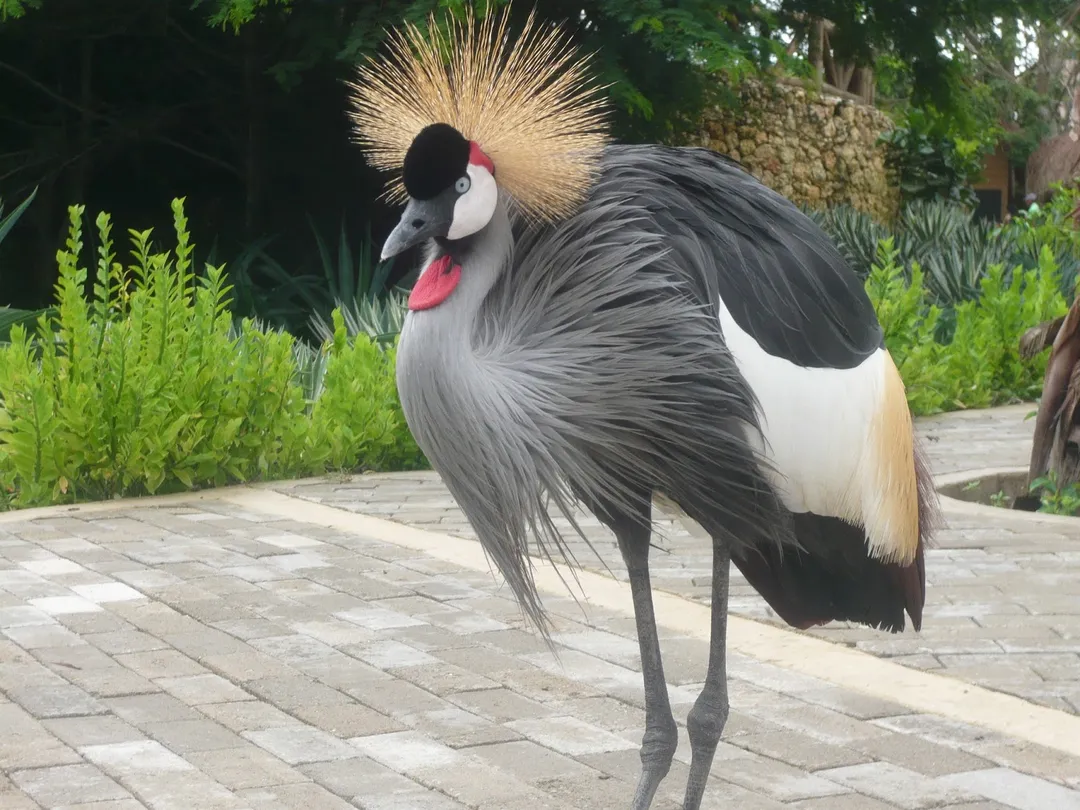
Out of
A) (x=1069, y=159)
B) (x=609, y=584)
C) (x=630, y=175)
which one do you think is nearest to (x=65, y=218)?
(x=609, y=584)

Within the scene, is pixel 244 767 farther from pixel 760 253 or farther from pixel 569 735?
pixel 760 253

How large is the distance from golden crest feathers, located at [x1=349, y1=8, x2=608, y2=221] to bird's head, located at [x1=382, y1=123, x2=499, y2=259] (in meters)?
0.08

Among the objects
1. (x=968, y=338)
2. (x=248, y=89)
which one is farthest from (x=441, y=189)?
(x=248, y=89)

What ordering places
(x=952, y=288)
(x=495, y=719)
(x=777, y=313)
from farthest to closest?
(x=952, y=288)
(x=495, y=719)
(x=777, y=313)

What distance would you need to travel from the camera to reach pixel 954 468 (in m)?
7.55

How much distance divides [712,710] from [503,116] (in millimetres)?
1339

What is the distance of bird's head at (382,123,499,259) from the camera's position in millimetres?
2516

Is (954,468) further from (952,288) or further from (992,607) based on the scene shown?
(952,288)

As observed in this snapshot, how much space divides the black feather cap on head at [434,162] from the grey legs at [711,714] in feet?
3.30

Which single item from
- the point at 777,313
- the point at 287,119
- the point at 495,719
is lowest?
the point at 495,719

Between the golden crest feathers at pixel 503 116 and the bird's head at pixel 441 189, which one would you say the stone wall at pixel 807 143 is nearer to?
the golden crest feathers at pixel 503 116

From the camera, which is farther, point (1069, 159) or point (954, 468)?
point (1069, 159)

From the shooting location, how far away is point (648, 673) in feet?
9.80

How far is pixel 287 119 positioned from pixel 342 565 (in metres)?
7.90
